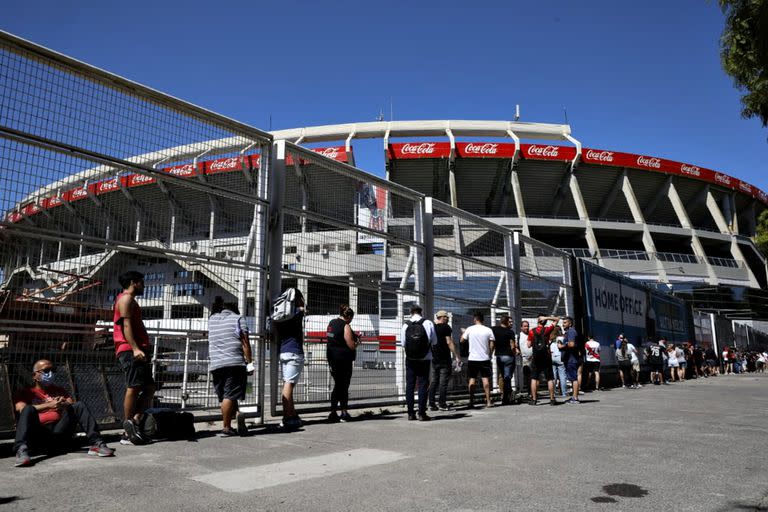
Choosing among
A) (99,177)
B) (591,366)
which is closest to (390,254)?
(99,177)

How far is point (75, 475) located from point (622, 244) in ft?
190

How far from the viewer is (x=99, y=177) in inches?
209

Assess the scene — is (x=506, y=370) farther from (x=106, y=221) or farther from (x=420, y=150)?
(x=420, y=150)

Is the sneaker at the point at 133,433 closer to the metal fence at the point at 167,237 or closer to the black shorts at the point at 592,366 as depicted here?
the metal fence at the point at 167,237

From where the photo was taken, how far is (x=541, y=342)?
1038cm

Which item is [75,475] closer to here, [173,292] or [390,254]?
[173,292]

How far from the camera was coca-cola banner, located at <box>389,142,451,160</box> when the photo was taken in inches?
1825

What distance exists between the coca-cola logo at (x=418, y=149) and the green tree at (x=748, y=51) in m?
35.4

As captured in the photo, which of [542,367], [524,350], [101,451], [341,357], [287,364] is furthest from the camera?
[524,350]

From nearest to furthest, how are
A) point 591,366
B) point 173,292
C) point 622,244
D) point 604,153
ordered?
1. point 173,292
2. point 591,366
3. point 604,153
4. point 622,244

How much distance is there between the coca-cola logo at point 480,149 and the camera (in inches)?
1853

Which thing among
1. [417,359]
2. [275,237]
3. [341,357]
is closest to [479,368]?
[417,359]

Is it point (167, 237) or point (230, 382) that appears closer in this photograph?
point (230, 382)

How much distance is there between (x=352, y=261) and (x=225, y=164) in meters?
2.38
